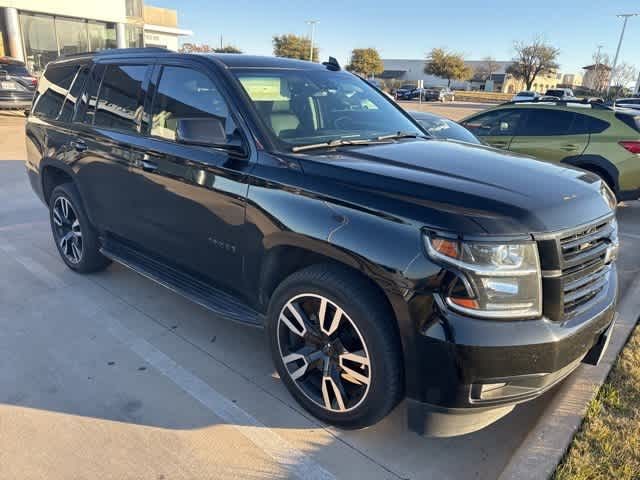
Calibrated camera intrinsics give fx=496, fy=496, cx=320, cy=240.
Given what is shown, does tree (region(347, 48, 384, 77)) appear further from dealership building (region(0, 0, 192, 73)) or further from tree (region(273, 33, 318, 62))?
dealership building (region(0, 0, 192, 73))

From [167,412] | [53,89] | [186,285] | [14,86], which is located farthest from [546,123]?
[14,86]

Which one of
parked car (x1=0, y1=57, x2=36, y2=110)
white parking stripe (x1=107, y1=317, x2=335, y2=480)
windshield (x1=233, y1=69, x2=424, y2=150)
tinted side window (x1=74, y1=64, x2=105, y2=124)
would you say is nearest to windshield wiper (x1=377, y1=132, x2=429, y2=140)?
windshield (x1=233, y1=69, x2=424, y2=150)

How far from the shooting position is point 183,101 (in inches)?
133

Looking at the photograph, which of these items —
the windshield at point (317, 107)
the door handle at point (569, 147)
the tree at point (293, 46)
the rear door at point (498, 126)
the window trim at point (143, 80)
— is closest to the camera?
the windshield at point (317, 107)

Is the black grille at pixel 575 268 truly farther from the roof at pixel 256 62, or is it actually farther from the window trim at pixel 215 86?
the roof at pixel 256 62

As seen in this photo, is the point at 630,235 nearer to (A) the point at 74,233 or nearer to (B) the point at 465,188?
(B) the point at 465,188

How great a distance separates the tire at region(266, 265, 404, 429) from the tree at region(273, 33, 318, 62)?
59881mm

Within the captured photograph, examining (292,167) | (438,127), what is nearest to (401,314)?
(292,167)

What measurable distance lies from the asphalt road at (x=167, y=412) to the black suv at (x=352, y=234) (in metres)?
0.26

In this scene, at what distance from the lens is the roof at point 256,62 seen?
3316mm

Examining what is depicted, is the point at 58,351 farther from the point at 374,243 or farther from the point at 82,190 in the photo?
the point at 374,243

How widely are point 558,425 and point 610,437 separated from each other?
0.25 m

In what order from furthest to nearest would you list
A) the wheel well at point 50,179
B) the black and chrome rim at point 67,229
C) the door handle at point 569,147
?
the door handle at point 569,147
the wheel well at point 50,179
the black and chrome rim at point 67,229

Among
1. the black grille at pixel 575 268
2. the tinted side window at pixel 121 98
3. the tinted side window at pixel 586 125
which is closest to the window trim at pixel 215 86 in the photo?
the tinted side window at pixel 121 98
